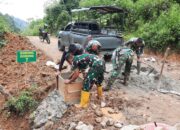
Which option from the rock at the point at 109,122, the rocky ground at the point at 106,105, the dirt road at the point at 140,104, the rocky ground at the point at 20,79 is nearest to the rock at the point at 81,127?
the rocky ground at the point at 106,105

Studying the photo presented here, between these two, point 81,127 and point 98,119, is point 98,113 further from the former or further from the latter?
point 81,127

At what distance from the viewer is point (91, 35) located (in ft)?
41.4

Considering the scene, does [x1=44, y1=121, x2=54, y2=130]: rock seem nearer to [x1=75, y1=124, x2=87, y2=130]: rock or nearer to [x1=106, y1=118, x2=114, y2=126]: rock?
[x1=75, y1=124, x2=87, y2=130]: rock

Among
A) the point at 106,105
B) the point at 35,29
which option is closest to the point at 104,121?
the point at 106,105

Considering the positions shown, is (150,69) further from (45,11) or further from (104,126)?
(45,11)

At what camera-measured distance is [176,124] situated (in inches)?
265

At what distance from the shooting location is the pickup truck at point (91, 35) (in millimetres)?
12734

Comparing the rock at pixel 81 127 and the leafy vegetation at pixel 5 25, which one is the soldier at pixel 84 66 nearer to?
the rock at pixel 81 127

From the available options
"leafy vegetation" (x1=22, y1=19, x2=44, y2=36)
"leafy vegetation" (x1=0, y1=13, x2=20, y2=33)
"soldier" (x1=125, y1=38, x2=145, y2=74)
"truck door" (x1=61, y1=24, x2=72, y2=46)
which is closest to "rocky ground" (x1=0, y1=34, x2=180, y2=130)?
"soldier" (x1=125, y1=38, x2=145, y2=74)

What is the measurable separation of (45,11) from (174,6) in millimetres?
19787

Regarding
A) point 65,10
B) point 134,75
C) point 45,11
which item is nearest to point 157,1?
point 134,75

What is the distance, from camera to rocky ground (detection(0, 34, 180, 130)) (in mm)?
7035

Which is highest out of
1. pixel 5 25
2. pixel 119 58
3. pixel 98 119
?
pixel 119 58

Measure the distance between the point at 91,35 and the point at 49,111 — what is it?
218 inches
